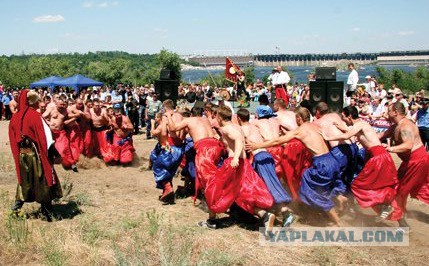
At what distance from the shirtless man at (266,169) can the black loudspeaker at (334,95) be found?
3.62 meters

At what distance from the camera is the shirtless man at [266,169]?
5.67 metres

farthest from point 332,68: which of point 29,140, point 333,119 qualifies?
point 29,140

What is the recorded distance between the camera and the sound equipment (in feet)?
30.1

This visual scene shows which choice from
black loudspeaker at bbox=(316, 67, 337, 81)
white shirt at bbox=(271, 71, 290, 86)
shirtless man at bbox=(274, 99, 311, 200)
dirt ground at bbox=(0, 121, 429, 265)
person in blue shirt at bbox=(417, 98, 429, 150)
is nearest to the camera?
dirt ground at bbox=(0, 121, 429, 265)

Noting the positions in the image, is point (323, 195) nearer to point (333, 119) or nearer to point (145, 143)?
point (333, 119)

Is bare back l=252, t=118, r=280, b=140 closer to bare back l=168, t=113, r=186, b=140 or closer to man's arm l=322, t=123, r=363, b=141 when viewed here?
man's arm l=322, t=123, r=363, b=141

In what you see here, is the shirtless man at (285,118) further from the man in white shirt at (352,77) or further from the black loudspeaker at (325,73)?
the man in white shirt at (352,77)

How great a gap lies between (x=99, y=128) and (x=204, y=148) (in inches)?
180

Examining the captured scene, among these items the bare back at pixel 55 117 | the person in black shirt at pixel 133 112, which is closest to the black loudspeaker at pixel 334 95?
the bare back at pixel 55 117

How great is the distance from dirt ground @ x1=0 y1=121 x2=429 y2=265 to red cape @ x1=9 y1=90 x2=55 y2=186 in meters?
0.73

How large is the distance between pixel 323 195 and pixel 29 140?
3860 millimetres

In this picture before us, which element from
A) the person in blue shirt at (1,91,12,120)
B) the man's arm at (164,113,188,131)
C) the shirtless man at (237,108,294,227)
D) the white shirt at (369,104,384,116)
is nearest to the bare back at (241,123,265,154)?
the shirtless man at (237,108,294,227)

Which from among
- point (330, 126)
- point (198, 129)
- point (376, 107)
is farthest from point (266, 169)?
point (376, 107)

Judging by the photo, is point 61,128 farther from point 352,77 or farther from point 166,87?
point 352,77
